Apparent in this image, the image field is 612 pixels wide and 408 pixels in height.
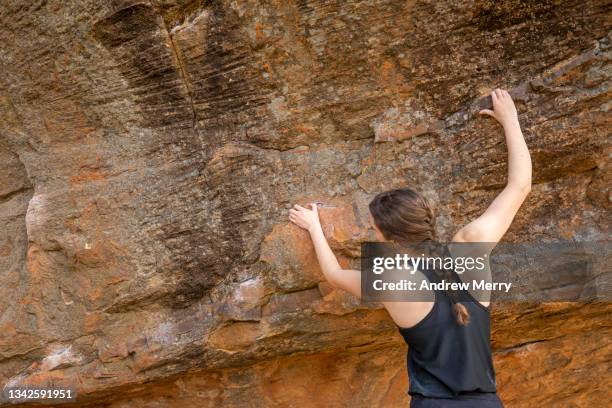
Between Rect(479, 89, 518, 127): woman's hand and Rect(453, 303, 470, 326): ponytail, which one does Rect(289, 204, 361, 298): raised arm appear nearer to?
Rect(453, 303, 470, 326): ponytail

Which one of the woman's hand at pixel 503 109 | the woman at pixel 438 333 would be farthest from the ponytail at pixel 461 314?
the woman's hand at pixel 503 109

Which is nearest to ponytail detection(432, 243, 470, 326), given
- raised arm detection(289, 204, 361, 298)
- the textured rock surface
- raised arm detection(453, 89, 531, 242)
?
raised arm detection(453, 89, 531, 242)

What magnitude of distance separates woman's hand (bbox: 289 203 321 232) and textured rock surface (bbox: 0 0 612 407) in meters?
0.08

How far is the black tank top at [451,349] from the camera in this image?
2344 mm

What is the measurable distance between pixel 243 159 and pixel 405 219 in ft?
3.89

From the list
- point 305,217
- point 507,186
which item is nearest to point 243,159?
point 305,217

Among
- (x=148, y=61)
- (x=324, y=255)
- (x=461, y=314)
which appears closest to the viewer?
(x=461, y=314)

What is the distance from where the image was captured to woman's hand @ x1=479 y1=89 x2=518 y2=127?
2.95 m

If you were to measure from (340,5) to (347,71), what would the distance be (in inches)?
13.6

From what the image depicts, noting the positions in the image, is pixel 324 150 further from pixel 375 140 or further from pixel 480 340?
pixel 480 340

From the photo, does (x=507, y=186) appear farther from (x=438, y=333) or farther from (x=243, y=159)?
(x=243, y=159)

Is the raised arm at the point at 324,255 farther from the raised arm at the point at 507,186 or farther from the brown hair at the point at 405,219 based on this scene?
the raised arm at the point at 507,186

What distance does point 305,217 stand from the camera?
3137 millimetres

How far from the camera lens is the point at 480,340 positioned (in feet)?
7.88
